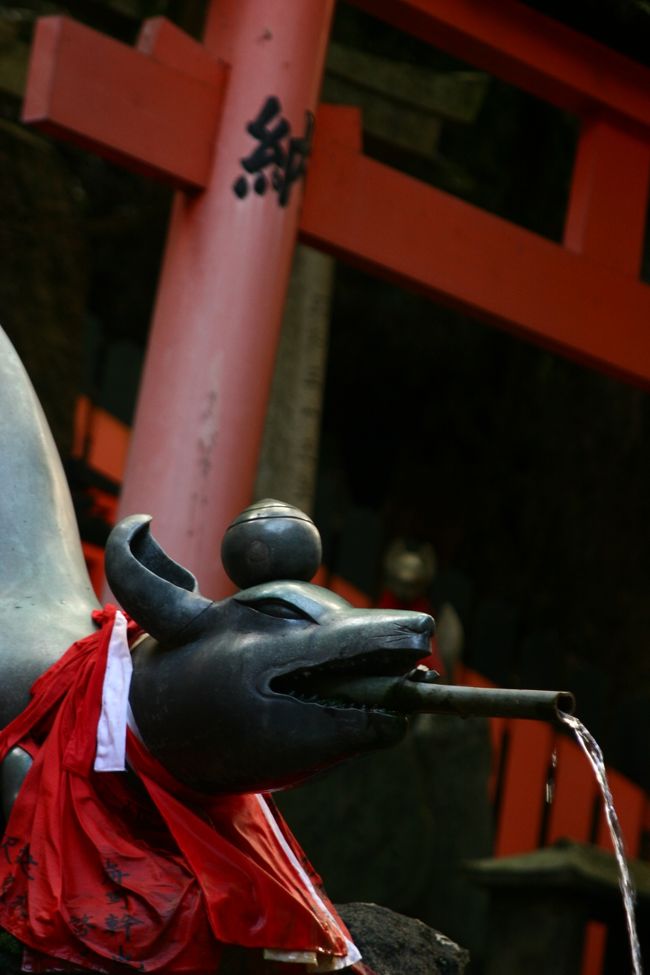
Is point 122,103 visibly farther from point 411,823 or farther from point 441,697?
point 411,823

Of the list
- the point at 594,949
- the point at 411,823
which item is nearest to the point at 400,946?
the point at 411,823

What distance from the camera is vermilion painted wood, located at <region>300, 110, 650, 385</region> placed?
15.8 ft

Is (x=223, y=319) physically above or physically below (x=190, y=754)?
above

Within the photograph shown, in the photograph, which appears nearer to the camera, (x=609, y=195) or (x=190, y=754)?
(x=190, y=754)

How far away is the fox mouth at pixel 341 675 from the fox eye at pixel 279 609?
93mm

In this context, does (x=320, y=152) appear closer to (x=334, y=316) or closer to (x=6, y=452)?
(x=6, y=452)

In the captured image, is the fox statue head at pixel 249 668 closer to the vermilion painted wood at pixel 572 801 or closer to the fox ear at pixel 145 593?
the fox ear at pixel 145 593

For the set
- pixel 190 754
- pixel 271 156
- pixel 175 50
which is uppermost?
pixel 175 50

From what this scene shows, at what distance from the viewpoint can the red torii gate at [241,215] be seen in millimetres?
4332

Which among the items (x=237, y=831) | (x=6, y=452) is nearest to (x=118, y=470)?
(x=6, y=452)

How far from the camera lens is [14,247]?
21.5 feet

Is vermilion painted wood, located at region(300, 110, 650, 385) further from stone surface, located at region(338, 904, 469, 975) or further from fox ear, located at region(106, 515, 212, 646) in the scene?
fox ear, located at region(106, 515, 212, 646)

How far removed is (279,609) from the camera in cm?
229

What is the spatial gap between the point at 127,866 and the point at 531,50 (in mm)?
3621
